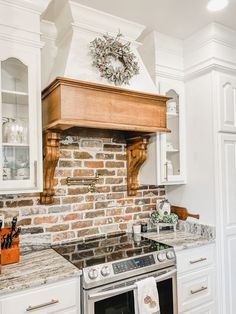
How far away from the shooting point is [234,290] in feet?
7.61

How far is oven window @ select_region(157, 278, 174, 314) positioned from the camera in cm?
191

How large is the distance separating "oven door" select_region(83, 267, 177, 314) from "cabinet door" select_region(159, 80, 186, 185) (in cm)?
85

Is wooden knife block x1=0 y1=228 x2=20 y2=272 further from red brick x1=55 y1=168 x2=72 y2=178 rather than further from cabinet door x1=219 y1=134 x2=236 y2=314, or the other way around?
cabinet door x1=219 y1=134 x2=236 y2=314

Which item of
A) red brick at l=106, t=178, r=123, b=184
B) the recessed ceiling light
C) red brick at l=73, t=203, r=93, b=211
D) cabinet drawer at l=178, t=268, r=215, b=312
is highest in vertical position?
the recessed ceiling light

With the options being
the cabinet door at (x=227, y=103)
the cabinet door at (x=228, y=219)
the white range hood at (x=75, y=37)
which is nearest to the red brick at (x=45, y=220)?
the white range hood at (x=75, y=37)

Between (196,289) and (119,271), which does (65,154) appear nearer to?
(119,271)

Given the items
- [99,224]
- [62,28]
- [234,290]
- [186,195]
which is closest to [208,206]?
[186,195]

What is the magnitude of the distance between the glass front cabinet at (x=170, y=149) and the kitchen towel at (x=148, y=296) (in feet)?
2.90

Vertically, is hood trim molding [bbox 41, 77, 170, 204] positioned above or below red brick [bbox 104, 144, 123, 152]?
above

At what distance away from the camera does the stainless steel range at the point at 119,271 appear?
5.36 ft

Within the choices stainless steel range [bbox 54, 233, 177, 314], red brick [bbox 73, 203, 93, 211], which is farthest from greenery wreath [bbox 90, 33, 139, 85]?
stainless steel range [bbox 54, 233, 177, 314]

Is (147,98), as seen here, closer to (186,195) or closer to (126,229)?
(186,195)

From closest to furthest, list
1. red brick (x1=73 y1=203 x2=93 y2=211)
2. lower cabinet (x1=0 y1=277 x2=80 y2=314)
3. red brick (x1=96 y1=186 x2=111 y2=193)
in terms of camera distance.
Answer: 1. lower cabinet (x1=0 y1=277 x2=80 y2=314)
2. red brick (x1=73 y1=203 x2=93 y2=211)
3. red brick (x1=96 y1=186 x2=111 y2=193)

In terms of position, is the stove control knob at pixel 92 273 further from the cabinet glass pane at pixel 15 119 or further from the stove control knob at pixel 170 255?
the cabinet glass pane at pixel 15 119
